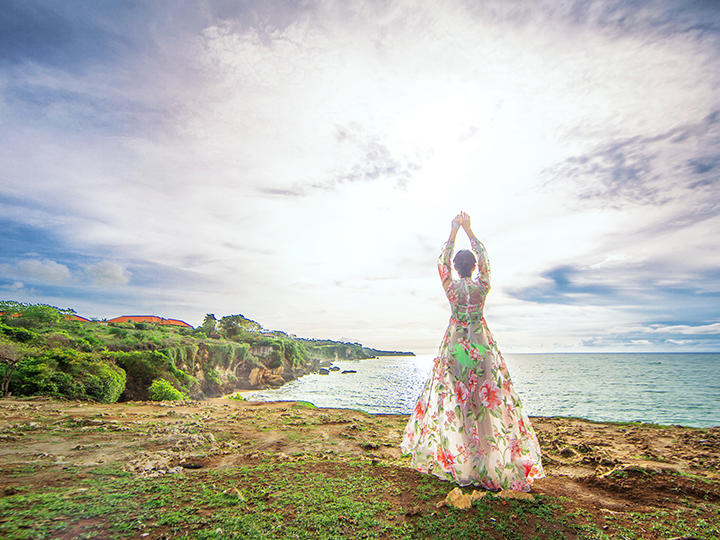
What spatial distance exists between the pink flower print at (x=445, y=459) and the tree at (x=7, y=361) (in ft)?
51.2

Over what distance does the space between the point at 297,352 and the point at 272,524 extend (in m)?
72.4

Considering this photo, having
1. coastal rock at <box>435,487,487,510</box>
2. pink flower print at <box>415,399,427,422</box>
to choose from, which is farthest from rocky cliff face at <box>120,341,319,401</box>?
coastal rock at <box>435,487,487,510</box>

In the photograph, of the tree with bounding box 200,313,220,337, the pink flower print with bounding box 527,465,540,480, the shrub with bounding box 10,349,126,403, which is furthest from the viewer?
the tree with bounding box 200,313,220,337

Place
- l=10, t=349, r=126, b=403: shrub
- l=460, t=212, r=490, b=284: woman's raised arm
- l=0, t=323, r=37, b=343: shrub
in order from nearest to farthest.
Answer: l=460, t=212, r=490, b=284: woman's raised arm → l=10, t=349, r=126, b=403: shrub → l=0, t=323, r=37, b=343: shrub

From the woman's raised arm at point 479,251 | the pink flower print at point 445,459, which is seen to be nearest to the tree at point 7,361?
the pink flower print at point 445,459

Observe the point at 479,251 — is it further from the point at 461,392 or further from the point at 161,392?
the point at 161,392

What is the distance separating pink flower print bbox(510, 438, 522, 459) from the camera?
3895 mm

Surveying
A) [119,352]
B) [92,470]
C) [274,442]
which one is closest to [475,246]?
[274,442]

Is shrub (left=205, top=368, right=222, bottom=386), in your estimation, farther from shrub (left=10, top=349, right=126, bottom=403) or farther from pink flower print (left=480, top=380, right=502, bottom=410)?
pink flower print (left=480, top=380, right=502, bottom=410)

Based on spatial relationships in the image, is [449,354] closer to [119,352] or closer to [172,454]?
[172,454]

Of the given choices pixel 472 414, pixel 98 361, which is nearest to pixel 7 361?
pixel 98 361

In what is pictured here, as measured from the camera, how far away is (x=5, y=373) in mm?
11805

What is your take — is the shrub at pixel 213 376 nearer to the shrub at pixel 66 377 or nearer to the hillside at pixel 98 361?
the hillside at pixel 98 361

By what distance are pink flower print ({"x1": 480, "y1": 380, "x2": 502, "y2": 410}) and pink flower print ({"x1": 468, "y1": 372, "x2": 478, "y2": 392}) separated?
9 centimetres
